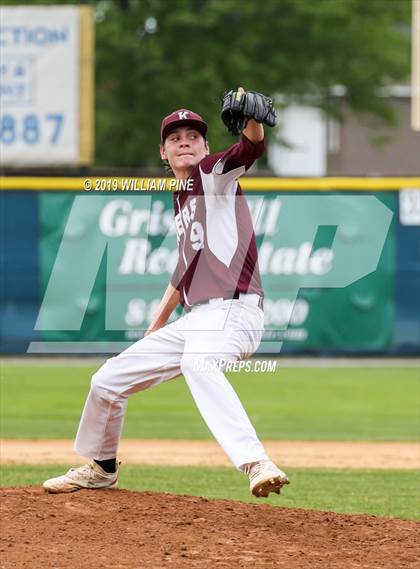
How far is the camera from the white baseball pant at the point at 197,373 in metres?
5.67

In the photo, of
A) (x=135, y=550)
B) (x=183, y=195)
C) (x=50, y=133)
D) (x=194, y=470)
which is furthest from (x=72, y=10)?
(x=135, y=550)

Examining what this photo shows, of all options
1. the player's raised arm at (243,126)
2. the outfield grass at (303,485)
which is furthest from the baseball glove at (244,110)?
the outfield grass at (303,485)

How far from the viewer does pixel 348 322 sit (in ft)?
53.2

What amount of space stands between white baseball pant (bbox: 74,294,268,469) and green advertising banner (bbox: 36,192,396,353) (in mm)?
9322

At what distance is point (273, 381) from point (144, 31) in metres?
18.4

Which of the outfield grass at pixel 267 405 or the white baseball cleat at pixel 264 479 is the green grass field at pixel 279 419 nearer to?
the outfield grass at pixel 267 405

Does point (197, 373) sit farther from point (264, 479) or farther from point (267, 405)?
point (267, 405)

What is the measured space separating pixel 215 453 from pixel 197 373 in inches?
163

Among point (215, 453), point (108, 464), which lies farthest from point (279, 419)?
point (108, 464)

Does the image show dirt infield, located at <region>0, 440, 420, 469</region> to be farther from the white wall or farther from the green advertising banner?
the white wall

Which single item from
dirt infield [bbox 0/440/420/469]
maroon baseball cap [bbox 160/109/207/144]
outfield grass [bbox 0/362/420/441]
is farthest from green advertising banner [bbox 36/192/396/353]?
maroon baseball cap [bbox 160/109/207/144]

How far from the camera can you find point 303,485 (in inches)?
323

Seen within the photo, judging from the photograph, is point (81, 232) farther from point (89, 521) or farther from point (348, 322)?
Result: point (89, 521)

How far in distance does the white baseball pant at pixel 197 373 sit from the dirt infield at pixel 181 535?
1.25 feet
